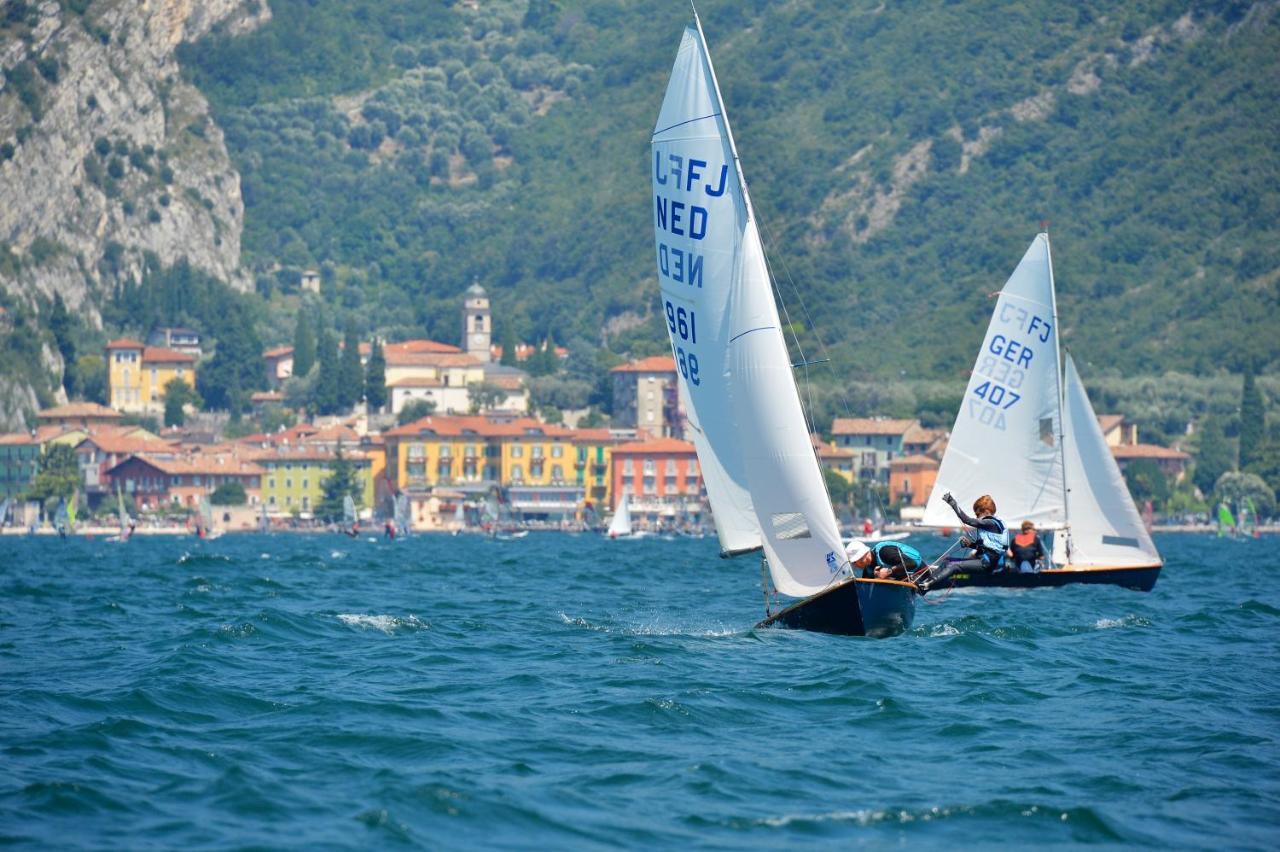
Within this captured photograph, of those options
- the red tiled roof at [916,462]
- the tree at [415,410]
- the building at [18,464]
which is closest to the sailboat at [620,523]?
the red tiled roof at [916,462]

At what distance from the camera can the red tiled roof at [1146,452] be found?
528 ft

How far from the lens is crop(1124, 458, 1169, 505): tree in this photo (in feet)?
513

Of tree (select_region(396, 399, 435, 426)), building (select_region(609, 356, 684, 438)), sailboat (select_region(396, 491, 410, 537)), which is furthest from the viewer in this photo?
tree (select_region(396, 399, 435, 426))

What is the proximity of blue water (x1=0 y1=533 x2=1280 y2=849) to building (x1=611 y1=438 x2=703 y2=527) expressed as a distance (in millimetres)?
128102

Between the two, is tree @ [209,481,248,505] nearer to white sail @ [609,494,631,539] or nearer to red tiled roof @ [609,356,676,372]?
red tiled roof @ [609,356,676,372]

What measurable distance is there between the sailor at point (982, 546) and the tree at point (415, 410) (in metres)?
169

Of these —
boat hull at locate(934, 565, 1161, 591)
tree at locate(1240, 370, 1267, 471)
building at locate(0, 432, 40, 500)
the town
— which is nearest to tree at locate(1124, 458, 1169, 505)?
the town

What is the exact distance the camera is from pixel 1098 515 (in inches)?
1769

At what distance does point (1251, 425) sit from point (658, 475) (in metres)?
43.3

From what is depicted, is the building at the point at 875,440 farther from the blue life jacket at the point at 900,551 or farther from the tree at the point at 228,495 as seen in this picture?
the blue life jacket at the point at 900,551

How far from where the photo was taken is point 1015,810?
18188mm

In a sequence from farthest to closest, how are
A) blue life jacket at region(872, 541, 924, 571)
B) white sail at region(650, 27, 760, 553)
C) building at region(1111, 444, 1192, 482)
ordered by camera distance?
building at region(1111, 444, 1192, 482), blue life jacket at region(872, 541, 924, 571), white sail at region(650, 27, 760, 553)

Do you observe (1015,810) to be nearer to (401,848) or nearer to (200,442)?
(401,848)

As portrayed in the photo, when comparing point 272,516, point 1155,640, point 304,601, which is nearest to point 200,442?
point 272,516
